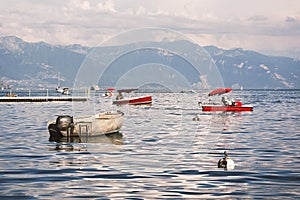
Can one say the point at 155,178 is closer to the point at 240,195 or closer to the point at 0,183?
the point at 240,195

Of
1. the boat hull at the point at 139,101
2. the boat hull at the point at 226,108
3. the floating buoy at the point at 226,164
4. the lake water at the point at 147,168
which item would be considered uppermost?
the boat hull at the point at 139,101

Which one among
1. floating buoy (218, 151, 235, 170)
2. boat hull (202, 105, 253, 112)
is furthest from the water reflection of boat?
boat hull (202, 105, 253, 112)

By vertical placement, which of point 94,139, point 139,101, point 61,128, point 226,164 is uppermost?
point 139,101

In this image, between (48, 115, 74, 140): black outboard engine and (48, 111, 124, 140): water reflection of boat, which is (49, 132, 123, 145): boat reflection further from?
(48, 115, 74, 140): black outboard engine

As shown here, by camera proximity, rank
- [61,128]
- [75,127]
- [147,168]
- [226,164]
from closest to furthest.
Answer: [226,164]
[147,168]
[61,128]
[75,127]

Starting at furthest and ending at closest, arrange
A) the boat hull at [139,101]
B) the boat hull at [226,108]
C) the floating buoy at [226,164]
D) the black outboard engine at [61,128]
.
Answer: the boat hull at [139,101] → the boat hull at [226,108] → the black outboard engine at [61,128] → the floating buoy at [226,164]

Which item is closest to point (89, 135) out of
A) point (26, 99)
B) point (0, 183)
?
point (0, 183)

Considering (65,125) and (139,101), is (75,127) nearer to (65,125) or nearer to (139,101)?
(65,125)

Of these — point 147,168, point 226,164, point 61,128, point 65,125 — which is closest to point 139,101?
point 65,125

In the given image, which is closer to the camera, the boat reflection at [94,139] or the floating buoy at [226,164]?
the floating buoy at [226,164]

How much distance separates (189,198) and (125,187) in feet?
10.9

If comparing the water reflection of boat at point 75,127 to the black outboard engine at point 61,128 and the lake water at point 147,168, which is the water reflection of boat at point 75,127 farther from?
the lake water at point 147,168

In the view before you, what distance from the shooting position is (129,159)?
3162 cm

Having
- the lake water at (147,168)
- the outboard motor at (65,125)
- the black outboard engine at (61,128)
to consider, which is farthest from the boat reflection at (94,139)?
the outboard motor at (65,125)
